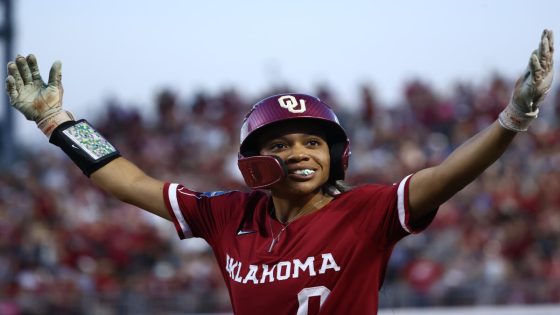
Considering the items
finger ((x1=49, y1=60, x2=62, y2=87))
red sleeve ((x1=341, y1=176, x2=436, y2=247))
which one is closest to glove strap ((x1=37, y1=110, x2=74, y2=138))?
finger ((x1=49, y1=60, x2=62, y2=87))

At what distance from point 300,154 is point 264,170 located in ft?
0.52

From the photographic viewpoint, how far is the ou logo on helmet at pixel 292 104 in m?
4.21

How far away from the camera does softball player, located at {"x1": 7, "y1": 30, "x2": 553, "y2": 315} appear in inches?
146

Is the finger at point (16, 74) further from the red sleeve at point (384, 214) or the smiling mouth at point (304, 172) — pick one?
the red sleeve at point (384, 214)

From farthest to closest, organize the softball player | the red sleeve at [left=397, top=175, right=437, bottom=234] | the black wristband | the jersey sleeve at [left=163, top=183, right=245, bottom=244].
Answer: the black wristband < the jersey sleeve at [left=163, top=183, right=245, bottom=244] < the red sleeve at [left=397, top=175, right=437, bottom=234] < the softball player

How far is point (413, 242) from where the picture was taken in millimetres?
11320

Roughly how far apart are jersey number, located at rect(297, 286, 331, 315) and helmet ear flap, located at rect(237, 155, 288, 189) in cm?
47

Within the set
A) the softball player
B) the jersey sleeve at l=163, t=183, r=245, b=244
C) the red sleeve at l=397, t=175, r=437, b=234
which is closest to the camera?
the softball player

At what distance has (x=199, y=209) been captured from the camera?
4.55 meters

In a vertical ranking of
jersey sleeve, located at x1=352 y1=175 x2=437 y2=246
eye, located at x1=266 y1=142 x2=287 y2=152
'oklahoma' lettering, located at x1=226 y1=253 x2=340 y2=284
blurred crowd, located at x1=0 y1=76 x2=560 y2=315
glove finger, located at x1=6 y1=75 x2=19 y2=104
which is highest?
glove finger, located at x1=6 y1=75 x2=19 y2=104

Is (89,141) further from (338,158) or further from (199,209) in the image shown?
(338,158)

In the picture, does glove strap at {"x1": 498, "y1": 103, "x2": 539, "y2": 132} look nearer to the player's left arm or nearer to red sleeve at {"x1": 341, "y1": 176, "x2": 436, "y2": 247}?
the player's left arm

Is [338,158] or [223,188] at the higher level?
[338,158]

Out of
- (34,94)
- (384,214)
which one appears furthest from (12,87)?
(384,214)
